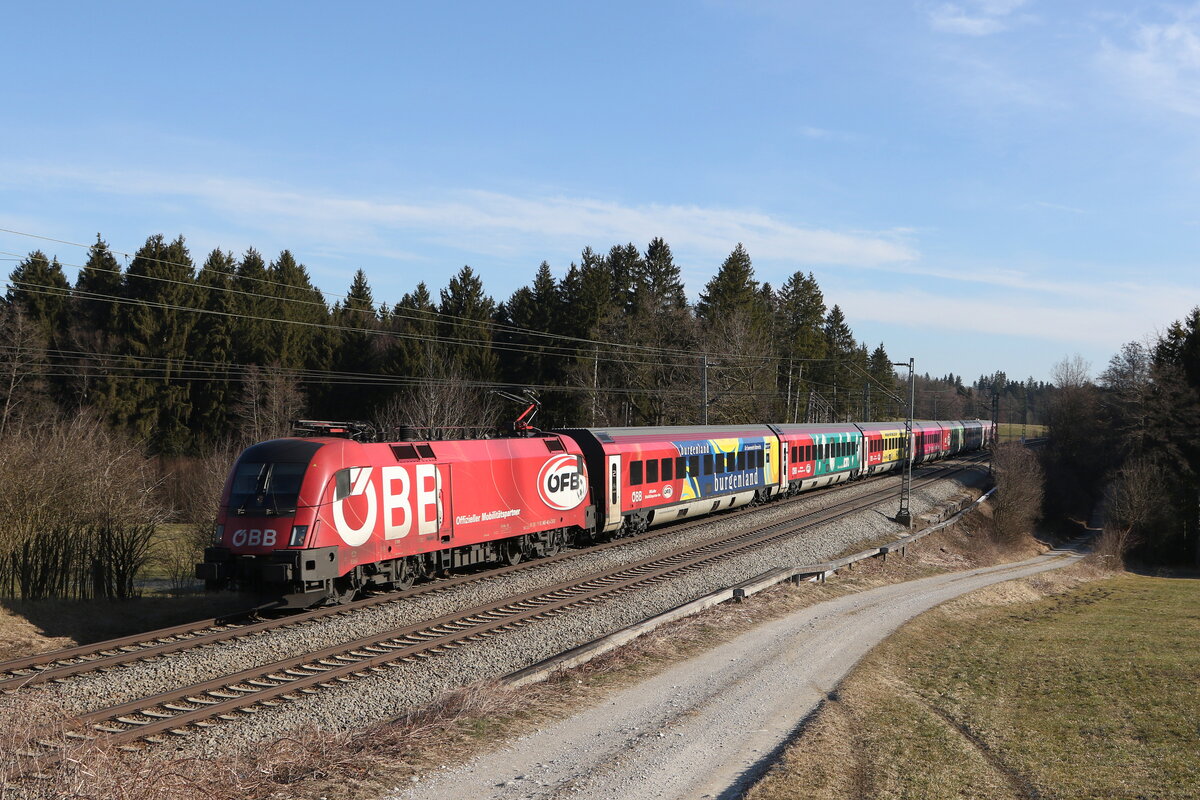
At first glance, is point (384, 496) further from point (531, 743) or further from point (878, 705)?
point (878, 705)

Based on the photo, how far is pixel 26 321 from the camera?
56.4 meters

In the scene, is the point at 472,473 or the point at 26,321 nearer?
the point at 472,473

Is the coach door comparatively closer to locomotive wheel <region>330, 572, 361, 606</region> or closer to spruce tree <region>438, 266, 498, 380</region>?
locomotive wheel <region>330, 572, 361, 606</region>

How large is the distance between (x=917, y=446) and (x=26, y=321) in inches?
2387

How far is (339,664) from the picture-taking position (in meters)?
13.5

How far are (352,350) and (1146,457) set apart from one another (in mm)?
58730

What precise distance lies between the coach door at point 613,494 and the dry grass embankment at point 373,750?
387 inches

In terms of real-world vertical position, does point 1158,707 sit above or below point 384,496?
below

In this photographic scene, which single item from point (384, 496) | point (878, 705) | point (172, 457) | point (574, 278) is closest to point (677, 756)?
point (878, 705)

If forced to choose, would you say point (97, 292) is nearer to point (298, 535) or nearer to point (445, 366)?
point (445, 366)

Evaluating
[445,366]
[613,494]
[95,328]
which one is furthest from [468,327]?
[613,494]

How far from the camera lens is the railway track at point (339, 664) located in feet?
34.6

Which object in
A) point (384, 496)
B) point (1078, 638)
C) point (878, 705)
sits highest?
point (384, 496)

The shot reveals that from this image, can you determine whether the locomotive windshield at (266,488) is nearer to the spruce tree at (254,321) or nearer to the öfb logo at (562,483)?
the öfb logo at (562,483)
